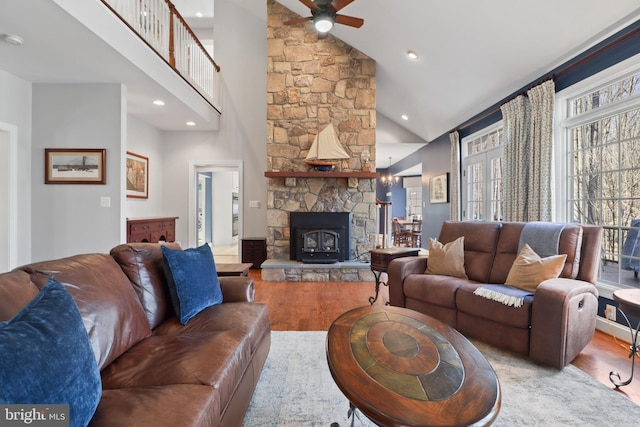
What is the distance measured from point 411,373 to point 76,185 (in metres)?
4.32

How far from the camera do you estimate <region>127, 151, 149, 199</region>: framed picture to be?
5.10 metres

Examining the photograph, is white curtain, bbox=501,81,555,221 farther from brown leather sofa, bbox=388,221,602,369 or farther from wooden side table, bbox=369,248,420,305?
wooden side table, bbox=369,248,420,305

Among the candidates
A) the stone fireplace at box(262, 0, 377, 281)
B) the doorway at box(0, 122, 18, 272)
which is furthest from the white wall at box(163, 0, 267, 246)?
the doorway at box(0, 122, 18, 272)

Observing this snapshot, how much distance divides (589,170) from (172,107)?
17.6ft

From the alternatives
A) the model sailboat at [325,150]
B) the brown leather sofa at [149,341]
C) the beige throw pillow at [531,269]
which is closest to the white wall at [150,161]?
the model sailboat at [325,150]

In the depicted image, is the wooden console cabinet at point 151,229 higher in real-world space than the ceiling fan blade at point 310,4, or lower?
lower

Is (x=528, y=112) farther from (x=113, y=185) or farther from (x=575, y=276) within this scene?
(x=113, y=185)

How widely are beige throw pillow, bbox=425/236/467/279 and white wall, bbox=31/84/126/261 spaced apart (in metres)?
3.72

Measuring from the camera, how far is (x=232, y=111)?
20.3 feet

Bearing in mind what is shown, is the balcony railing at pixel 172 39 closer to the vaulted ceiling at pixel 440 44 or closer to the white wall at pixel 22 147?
the vaulted ceiling at pixel 440 44

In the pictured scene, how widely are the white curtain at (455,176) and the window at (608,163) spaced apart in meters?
2.37

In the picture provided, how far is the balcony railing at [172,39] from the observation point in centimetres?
340

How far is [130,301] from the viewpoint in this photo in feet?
5.21

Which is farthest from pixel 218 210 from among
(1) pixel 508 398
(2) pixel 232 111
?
(1) pixel 508 398
